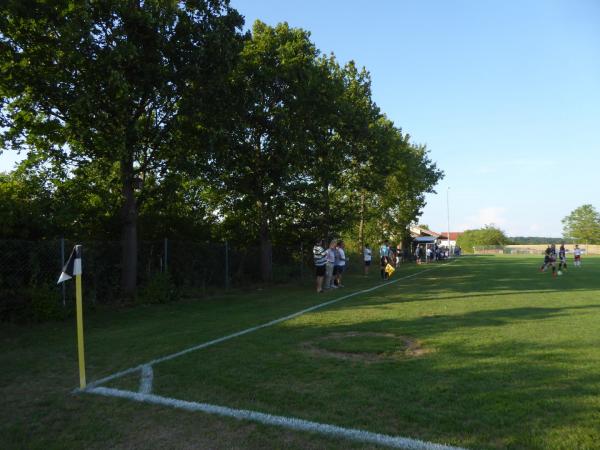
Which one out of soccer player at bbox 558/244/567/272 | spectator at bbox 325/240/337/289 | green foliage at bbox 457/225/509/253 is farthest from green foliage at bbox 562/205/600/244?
spectator at bbox 325/240/337/289

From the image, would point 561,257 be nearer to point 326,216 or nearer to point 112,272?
point 326,216

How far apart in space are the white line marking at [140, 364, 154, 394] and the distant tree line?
7328 millimetres

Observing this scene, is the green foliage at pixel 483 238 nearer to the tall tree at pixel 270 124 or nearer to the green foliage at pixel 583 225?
the green foliage at pixel 583 225

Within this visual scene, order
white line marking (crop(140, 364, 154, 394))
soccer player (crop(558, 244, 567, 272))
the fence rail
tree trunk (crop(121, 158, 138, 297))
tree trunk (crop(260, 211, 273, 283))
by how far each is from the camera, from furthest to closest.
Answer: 1. the fence rail
2. soccer player (crop(558, 244, 567, 272))
3. tree trunk (crop(260, 211, 273, 283))
4. tree trunk (crop(121, 158, 138, 297))
5. white line marking (crop(140, 364, 154, 394))

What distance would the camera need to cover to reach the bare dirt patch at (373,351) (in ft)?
20.8

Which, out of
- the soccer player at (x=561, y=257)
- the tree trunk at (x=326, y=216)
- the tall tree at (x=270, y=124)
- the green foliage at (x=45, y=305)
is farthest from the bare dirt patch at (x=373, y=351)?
the soccer player at (x=561, y=257)

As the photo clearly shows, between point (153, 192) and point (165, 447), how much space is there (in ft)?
40.3

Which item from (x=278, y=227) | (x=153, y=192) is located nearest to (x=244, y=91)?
(x=153, y=192)

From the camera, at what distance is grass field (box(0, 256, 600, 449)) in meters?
3.89

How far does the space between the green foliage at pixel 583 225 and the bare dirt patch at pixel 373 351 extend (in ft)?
448

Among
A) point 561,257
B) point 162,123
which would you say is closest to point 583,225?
point 561,257

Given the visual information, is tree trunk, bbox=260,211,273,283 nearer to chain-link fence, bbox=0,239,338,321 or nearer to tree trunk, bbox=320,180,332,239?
chain-link fence, bbox=0,239,338,321

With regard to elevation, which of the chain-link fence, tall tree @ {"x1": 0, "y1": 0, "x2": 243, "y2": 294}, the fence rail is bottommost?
the fence rail

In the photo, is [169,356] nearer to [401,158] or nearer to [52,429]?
[52,429]
